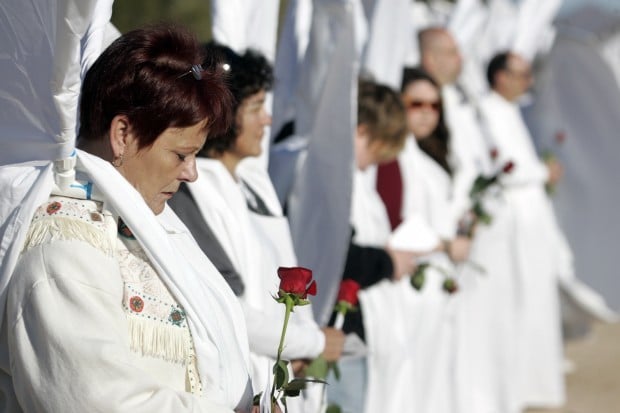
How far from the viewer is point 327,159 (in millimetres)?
4387

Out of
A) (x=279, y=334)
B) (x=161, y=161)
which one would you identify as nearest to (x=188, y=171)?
(x=161, y=161)

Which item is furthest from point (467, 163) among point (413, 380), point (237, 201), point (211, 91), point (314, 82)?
point (211, 91)

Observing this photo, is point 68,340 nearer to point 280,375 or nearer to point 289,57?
point 280,375

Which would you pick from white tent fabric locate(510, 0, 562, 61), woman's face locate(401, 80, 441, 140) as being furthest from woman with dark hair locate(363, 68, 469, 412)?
white tent fabric locate(510, 0, 562, 61)

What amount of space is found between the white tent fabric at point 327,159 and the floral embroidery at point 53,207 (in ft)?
6.24

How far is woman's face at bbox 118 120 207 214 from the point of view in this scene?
7.95 feet

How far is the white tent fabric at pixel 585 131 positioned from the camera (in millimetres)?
9336

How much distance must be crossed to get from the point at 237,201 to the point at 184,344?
3.75 feet

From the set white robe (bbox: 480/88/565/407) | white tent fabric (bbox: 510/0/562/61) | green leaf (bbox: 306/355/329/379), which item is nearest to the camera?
green leaf (bbox: 306/355/329/379)

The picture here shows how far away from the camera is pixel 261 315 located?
129 inches

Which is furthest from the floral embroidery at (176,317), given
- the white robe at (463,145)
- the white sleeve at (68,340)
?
the white robe at (463,145)

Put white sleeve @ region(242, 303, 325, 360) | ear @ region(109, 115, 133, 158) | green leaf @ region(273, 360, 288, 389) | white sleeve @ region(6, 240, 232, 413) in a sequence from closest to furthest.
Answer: white sleeve @ region(6, 240, 232, 413) < ear @ region(109, 115, 133, 158) < green leaf @ region(273, 360, 288, 389) < white sleeve @ region(242, 303, 325, 360)

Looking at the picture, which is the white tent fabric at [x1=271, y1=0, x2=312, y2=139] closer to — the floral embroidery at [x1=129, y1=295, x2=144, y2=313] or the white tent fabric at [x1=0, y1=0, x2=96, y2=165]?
the white tent fabric at [x1=0, y1=0, x2=96, y2=165]

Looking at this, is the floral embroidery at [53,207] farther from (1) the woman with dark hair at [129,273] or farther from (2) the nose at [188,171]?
(2) the nose at [188,171]
